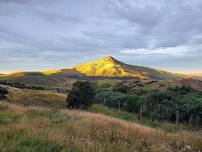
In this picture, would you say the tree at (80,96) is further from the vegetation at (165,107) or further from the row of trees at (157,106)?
the vegetation at (165,107)

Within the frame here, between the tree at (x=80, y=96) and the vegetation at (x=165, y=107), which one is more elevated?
the tree at (x=80, y=96)

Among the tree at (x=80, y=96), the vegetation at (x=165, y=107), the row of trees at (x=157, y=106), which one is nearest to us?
the vegetation at (x=165, y=107)

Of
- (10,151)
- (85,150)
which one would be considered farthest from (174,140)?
(10,151)

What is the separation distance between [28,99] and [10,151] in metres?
36.9

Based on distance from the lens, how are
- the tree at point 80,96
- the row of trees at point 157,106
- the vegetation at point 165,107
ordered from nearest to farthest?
the vegetation at point 165,107, the row of trees at point 157,106, the tree at point 80,96

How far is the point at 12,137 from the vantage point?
6.12 meters

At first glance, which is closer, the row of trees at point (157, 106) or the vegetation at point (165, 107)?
the vegetation at point (165, 107)

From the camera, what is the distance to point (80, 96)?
35.7m

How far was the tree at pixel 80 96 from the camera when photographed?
35.5m

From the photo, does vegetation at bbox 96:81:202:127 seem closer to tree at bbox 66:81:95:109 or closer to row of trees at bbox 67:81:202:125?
row of trees at bbox 67:81:202:125

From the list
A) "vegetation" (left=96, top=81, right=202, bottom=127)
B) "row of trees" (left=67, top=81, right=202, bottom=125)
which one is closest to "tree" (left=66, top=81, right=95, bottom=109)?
"row of trees" (left=67, top=81, right=202, bottom=125)

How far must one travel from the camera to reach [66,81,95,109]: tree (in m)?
35.5

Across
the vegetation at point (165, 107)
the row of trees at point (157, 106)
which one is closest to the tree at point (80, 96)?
the row of trees at point (157, 106)

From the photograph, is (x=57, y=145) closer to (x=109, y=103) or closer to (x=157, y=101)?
(x=157, y=101)
